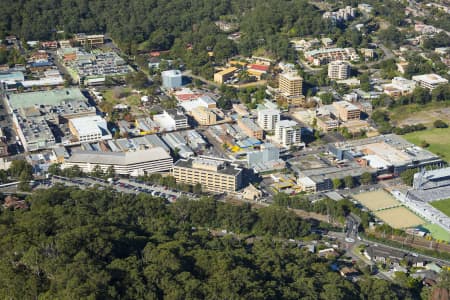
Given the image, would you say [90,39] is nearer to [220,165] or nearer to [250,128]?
[250,128]

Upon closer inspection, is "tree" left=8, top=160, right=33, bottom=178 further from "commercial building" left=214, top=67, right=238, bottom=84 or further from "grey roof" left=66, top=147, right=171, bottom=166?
"commercial building" left=214, top=67, right=238, bottom=84

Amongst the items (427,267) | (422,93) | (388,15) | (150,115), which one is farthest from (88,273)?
(388,15)

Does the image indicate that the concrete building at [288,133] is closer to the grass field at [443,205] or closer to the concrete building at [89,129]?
the grass field at [443,205]

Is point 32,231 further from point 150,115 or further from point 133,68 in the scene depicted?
point 133,68

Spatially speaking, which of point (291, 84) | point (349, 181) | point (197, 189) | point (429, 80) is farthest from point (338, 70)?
point (197, 189)

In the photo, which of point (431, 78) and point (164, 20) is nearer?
point (431, 78)

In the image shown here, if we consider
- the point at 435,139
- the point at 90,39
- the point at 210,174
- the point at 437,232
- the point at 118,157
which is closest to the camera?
the point at 437,232

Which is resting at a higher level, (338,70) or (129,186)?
(338,70)
